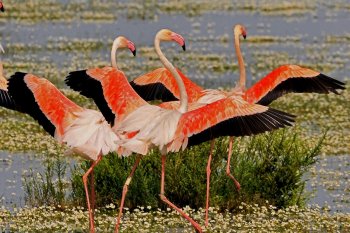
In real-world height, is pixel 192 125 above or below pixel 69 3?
above

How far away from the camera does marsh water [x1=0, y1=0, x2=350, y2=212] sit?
14.2m

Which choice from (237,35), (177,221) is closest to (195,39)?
(237,35)

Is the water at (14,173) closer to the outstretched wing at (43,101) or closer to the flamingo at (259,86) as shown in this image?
the flamingo at (259,86)

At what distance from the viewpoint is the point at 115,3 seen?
115 ft

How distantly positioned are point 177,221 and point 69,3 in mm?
24140

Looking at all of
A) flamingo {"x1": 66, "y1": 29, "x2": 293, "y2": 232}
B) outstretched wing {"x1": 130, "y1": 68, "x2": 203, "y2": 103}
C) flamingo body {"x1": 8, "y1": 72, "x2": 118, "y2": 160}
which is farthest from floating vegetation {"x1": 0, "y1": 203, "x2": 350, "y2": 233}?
outstretched wing {"x1": 130, "y1": 68, "x2": 203, "y2": 103}

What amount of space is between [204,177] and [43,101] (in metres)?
2.41

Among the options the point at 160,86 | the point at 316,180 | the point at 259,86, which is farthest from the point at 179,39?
the point at 316,180

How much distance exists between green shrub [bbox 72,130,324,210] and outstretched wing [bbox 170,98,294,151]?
207 centimetres

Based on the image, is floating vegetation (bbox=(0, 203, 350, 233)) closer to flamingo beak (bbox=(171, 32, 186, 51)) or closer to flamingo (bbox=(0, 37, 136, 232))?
flamingo (bbox=(0, 37, 136, 232))

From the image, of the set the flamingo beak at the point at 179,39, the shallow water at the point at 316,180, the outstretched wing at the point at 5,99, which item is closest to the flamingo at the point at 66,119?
the outstretched wing at the point at 5,99

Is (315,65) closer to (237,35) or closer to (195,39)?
(195,39)

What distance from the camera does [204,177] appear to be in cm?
1158

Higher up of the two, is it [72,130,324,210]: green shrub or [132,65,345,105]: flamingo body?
[132,65,345,105]: flamingo body
